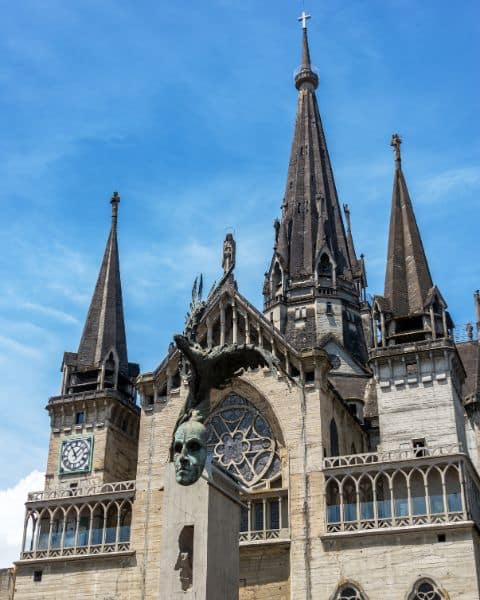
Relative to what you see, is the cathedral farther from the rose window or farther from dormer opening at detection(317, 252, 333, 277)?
dormer opening at detection(317, 252, 333, 277)

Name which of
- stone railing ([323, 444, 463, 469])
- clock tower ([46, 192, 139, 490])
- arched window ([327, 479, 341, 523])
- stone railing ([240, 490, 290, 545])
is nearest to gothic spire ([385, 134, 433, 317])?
stone railing ([323, 444, 463, 469])

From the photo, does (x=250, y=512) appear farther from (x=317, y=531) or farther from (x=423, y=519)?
(x=423, y=519)

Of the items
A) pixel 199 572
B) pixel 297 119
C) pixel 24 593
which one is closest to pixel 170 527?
pixel 199 572

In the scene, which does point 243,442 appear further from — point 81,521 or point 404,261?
point 404,261

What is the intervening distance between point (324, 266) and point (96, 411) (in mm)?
17256

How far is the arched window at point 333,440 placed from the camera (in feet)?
124

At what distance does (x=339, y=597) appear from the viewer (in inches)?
1298

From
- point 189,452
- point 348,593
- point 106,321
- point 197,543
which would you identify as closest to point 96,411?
point 106,321

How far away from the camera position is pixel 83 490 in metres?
40.1

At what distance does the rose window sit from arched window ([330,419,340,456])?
8.09 ft

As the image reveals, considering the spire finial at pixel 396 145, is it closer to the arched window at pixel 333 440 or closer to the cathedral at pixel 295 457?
the cathedral at pixel 295 457

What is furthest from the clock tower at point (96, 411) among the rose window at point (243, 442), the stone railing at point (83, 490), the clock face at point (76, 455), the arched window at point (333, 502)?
the arched window at point (333, 502)

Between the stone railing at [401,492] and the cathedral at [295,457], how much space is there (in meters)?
0.06

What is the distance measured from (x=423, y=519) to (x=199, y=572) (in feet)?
59.8
